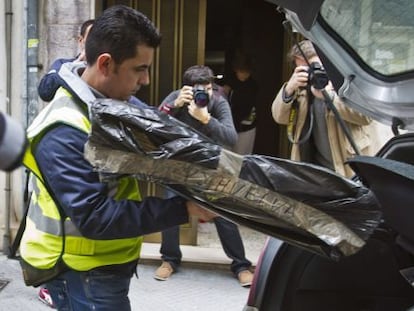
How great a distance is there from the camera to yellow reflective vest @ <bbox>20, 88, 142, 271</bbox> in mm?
2021

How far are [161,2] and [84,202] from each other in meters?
3.91

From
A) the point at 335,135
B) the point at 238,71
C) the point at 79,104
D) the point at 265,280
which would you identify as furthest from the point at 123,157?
the point at 238,71

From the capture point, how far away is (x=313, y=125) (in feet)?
13.8

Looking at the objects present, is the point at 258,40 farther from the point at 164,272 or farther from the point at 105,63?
the point at 105,63

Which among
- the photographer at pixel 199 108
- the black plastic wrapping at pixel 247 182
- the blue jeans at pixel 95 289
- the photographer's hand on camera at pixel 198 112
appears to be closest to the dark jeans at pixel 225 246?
the photographer at pixel 199 108

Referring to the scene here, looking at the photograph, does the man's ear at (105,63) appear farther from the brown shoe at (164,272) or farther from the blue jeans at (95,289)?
the brown shoe at (164,272)

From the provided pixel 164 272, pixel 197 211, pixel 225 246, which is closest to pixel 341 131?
pixel 225 246

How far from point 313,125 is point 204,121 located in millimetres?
737

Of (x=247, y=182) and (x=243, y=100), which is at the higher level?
(x=247, y=182)

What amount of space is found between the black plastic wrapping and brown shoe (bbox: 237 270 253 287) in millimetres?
3249

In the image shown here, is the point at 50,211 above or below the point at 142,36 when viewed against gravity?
below

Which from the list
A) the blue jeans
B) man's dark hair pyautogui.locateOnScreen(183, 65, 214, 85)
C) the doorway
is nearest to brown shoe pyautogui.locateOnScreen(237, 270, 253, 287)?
man's dark hair pyautogui.locateOnScreen(183, 65, 214, 85)

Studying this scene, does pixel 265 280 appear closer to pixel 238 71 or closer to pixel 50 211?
pixel 50 211

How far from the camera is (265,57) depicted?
791cm
